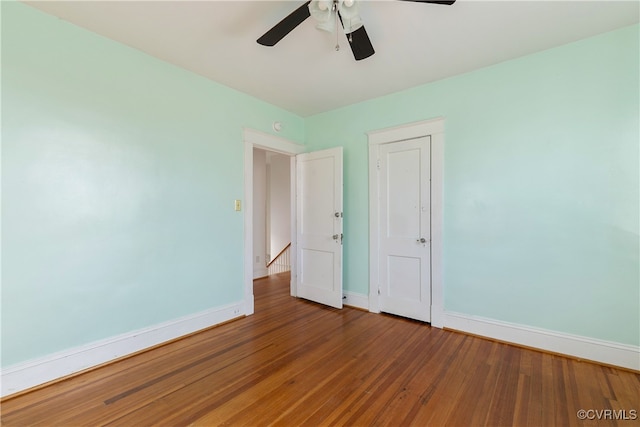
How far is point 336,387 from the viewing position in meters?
1.98

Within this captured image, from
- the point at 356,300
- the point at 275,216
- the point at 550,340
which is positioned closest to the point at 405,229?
the point at 356,300

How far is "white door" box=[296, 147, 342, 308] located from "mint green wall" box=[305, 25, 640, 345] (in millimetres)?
1266

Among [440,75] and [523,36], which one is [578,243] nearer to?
[523,36]

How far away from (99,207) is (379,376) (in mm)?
2630

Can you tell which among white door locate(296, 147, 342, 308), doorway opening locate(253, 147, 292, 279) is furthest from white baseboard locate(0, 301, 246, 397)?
doorway opening locate(253, 147, 292, 279)

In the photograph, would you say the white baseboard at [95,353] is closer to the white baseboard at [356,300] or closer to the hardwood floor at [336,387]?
the hardwood floor at [336,387]

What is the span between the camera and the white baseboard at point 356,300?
360 cm

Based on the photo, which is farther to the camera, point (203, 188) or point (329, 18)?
point (203, 188)

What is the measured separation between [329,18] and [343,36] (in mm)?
607

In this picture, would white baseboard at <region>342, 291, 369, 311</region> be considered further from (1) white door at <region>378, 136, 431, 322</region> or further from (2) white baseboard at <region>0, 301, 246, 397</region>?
(2) white baseboard at <region>0, 301, 246, 397</region>

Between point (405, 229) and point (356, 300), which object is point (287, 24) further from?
point (356, 300)

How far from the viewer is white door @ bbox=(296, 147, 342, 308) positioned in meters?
3.67

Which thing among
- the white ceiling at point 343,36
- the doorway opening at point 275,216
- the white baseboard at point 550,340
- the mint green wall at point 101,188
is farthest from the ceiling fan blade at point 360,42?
the doorway opening at point 275,216

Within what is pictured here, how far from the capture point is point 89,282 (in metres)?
2.22
